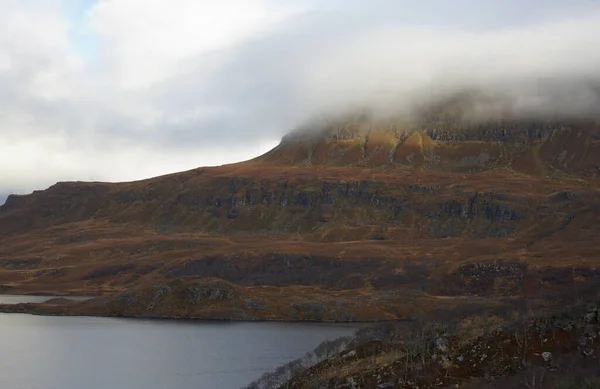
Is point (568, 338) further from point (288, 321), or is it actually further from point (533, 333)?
point (288, 321)

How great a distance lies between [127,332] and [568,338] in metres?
118

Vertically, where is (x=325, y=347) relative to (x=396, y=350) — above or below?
below

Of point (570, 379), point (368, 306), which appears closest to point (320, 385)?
point (570, 379)

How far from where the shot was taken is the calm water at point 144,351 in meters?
104

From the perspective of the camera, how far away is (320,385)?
73562 millimetres

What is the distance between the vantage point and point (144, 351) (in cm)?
12975

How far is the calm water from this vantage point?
104188 mm

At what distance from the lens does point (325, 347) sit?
4424 inches

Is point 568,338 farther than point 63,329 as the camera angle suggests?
No

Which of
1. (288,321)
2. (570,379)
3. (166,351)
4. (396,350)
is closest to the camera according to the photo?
(570,379)

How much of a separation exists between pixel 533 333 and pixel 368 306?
128 m

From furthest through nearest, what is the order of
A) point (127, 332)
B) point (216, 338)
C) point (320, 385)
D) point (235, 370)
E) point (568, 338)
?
point (127, 332) → point (216, 338) → point (235, 370) → point (320, 385) → point (568, 338)

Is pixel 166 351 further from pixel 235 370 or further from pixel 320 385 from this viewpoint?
pixel 320 385

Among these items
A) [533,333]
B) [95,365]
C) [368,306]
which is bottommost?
[368,306]
